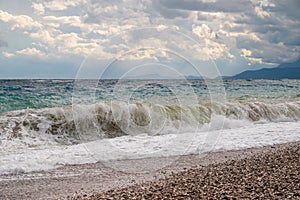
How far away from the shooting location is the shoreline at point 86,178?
289 inches

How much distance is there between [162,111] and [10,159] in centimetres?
869

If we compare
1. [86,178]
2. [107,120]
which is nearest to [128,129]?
[107,120]

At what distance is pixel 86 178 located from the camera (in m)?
8.32

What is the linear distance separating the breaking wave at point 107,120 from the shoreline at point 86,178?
4484mm

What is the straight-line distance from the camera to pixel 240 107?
67.5ft

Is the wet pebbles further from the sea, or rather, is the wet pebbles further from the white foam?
the sea

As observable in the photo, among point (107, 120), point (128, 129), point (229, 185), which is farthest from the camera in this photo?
point (107, 120)

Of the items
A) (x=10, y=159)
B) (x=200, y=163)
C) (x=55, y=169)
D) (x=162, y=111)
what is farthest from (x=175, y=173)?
(x=162, y=111)

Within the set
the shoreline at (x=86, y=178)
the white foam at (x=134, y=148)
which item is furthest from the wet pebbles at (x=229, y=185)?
the white foam at (x=134, y=148)

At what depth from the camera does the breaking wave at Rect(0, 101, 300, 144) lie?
14484 millimetres

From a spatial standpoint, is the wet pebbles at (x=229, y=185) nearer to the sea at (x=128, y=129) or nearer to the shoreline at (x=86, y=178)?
the shoreline at (x=86, y=178)

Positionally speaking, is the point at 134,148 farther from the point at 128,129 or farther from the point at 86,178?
the point at 128,129

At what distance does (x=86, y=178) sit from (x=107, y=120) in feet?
25.8

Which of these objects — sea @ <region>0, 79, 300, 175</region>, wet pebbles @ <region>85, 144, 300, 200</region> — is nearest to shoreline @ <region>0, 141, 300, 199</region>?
sea @ <region>0, 79, 300, 175</region>
